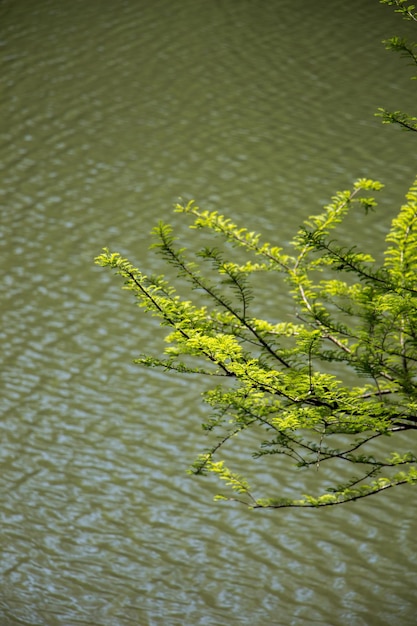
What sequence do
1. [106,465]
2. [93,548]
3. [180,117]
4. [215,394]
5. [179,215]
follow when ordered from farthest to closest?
[180,117], [179,215], [106,465], [93,548], [215,394]

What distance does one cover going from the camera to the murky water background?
8.87 ft

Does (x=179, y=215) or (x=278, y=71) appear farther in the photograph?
(x=278, y=71)

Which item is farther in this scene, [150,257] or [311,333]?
[150,257]

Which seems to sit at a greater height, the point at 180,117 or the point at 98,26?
the point at 98,26

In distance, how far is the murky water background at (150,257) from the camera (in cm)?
271

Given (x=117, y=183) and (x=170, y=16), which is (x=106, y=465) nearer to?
(x=117, y=183)

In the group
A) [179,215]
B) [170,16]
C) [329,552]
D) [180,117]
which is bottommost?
[329,552]

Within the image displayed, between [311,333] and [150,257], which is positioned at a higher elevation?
[311,333]

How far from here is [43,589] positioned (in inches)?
106

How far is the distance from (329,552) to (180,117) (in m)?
3.41

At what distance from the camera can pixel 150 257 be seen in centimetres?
440

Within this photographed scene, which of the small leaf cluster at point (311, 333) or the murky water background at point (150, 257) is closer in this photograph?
the small leaf cluster at point (311, 333)

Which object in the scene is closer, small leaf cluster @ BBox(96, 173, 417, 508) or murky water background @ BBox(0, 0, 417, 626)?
small leaf cluster @ BBox(96, 173, 417, 508)

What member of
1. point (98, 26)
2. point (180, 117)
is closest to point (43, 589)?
point (180, 117)
